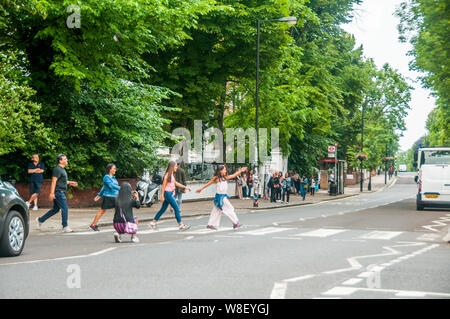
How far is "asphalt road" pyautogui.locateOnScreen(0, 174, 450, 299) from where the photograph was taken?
23.5 ft

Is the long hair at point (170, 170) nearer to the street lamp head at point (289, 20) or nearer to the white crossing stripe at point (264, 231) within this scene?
the white crossing stripe at point (264, 231)

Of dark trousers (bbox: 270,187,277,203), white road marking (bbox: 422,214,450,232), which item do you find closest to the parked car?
white road marking (bbox: 422,214,450,232)

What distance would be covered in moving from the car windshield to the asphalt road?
53.2 ft

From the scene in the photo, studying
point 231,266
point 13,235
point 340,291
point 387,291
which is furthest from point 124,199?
point 387,291

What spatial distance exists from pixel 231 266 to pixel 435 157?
79.8ft

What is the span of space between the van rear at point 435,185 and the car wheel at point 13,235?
20497mm

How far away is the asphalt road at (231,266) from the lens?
7148mm

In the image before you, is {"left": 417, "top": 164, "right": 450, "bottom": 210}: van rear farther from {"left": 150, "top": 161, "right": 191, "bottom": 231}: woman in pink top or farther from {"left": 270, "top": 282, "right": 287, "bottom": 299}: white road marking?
{"left": 270, "top": 282, "right": 287, "bottom": 299}: white road marking

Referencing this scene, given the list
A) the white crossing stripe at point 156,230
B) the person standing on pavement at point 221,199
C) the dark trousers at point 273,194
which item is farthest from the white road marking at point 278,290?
the dark trousers at point 273,194

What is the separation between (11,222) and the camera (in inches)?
408

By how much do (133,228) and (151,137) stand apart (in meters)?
11.8

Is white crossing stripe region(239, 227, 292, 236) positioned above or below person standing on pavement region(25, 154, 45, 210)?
below
